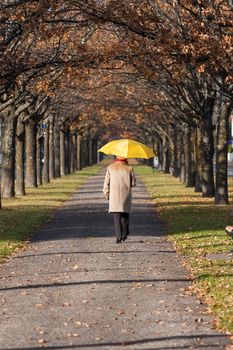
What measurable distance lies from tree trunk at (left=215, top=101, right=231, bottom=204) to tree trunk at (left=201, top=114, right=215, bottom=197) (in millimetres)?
4217

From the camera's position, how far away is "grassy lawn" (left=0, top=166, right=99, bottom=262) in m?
25.0

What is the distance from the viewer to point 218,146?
135 feet

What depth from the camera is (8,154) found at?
44.7 meters

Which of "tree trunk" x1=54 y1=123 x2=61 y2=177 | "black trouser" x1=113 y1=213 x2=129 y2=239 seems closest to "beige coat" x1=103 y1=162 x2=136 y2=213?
"black trouser" x1=113 y1=213 x2=129 y2=239

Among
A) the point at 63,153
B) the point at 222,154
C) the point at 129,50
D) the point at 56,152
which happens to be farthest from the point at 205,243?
the point at 63,153

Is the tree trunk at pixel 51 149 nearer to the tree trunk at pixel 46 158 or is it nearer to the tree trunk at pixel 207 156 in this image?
the tree trunk at pixel 46 158

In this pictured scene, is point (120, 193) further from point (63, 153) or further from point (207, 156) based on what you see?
point (63, 153)

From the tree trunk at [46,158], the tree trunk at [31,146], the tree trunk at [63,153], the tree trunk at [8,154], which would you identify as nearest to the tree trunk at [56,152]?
the tree trunk at [63,153]

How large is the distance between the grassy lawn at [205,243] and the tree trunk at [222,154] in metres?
0.52

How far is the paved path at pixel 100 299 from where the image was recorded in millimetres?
11516

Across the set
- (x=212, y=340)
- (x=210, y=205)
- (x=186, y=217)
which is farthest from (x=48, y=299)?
(x=210, y=205)

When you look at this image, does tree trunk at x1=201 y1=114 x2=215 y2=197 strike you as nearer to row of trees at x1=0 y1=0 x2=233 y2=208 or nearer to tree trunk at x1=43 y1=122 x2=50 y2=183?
row of trees at x1=0 y1=0 x2=233 y2=208

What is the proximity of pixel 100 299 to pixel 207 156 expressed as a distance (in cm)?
3232

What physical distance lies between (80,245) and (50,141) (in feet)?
183
